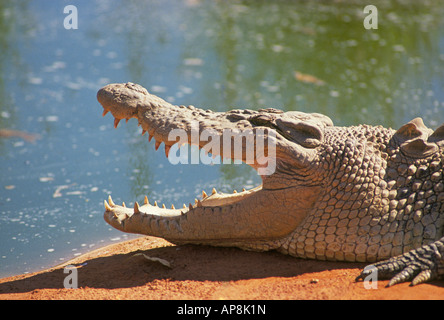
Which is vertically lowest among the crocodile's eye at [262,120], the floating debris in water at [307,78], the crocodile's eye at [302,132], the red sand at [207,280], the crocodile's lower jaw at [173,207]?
the red sand at [207,280]

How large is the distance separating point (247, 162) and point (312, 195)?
516 mm

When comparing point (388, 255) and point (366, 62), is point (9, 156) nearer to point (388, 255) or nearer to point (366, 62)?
point (388, 255)

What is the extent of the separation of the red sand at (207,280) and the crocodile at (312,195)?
13 cm

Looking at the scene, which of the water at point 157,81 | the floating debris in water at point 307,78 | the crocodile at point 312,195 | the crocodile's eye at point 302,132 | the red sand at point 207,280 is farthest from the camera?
Result: the floating debris in water at point 307,78

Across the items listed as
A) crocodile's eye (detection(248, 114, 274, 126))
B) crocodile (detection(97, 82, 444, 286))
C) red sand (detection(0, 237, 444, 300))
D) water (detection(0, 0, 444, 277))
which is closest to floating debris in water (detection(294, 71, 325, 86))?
water (detection(0, 0, 444, 277))

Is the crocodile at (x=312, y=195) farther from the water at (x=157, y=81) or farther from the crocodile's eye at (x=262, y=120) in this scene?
the water at (x=157, y=81)

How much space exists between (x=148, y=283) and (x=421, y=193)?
2.00 meters

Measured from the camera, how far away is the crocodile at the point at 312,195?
3.93m

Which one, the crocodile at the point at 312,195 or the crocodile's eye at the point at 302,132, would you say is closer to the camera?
the crocodile at the point at 312,195

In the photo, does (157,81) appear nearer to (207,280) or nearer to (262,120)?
(262,120)

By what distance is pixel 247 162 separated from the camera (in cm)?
405

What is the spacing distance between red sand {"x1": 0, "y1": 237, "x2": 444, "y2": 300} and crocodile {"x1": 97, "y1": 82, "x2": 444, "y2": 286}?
0.13m

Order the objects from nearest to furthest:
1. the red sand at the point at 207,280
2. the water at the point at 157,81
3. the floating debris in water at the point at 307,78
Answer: the red sand at the point at 207,280
the water at the point at 157,81
the floating debris in water at the point at 307,78

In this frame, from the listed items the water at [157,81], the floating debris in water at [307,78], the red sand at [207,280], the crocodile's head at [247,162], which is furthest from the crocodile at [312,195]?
the floating debris in water at [307,78]
